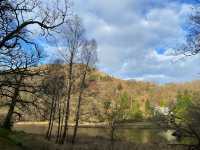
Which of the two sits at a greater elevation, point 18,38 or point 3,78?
point 18,38

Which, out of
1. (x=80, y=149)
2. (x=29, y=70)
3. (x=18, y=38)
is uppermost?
(x=18, y=38)

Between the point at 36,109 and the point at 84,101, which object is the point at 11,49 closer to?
the point at 36,109

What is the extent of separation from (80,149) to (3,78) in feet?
50.3

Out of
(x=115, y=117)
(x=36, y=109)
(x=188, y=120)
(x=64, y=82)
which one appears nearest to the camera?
(x=36, y=109)

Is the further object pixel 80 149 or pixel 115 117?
pixel 115 117

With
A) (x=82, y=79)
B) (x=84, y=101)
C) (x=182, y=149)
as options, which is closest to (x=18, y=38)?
(x=182, y=149)

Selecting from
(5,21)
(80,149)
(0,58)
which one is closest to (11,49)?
(0,58)

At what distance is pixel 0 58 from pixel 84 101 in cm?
2886

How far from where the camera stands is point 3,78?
53.6 ft

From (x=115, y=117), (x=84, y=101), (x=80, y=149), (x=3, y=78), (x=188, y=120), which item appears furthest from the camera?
(x=84, y=101)

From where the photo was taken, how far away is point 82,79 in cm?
4231

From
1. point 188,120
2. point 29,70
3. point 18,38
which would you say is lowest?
point 188,120

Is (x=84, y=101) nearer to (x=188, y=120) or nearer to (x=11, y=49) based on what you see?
(x=188, y=120)

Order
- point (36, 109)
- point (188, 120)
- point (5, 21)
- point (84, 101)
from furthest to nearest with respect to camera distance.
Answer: point (84, 101)
point (188, 120)
point (36, 109)
point (5, 21)
